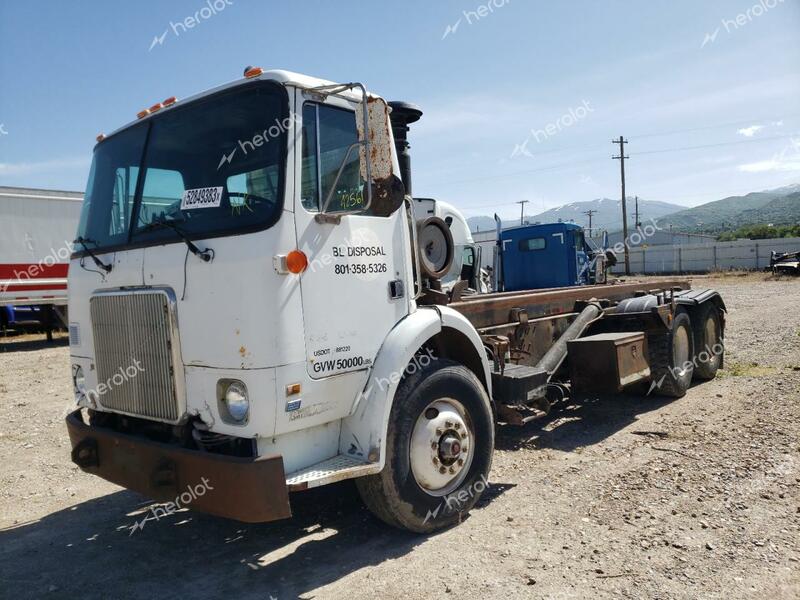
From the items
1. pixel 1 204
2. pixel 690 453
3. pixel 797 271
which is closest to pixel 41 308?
pixel 1 204

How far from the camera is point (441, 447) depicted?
13.0 ft

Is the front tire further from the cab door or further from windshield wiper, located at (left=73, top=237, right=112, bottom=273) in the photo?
windshield wiper, located at (left=73, top=237, right=112, bottom=273)

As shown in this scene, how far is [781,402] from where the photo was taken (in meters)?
6.71

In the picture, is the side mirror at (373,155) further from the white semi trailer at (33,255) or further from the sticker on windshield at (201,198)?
the white semi trailer at (33,255)

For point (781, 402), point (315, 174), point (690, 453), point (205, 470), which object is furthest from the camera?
point (781, 402)

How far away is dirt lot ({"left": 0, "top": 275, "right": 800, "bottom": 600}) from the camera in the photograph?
336cm

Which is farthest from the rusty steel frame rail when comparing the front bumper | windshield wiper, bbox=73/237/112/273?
windshield wiper, bbox=73/237/112/273

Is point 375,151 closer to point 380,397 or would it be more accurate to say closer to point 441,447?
point 380,397

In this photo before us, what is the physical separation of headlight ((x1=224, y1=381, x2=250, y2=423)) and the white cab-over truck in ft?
0.04

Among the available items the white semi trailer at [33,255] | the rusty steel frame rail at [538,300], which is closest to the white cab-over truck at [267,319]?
the rusty steel frame rail at [538,300]

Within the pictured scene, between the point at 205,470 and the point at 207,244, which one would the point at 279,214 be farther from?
the point at 205,470

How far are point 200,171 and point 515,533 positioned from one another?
3.03m

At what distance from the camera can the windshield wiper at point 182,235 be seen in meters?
3.30

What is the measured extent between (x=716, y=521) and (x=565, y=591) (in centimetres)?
141
